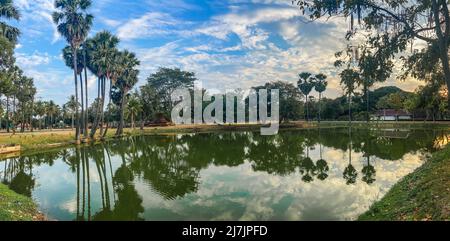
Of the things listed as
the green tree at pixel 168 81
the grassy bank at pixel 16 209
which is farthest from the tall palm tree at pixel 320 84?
the grassy bank at pixel 16 209

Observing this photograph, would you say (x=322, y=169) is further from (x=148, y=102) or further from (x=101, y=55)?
(x=148, y=102)

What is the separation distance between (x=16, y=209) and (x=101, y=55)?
41.3m

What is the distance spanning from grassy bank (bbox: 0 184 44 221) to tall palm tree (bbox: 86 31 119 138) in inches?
1471

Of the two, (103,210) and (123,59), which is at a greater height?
(123,59)

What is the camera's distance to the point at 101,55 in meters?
48.8

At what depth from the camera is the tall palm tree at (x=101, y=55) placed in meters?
48.3

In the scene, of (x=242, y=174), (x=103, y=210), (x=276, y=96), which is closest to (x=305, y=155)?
(x=242, y=174)

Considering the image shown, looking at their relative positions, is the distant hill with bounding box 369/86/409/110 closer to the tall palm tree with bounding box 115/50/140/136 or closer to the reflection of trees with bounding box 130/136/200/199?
the tall palm tree with bounding box 115/50/140/136

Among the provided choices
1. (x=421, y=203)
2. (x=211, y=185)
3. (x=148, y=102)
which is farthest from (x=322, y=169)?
(x=148, y=102)

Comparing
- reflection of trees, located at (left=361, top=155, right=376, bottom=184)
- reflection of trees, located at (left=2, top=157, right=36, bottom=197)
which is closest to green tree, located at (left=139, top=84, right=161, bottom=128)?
reflection of trees, located at (left=2, top=157, right=36, bottom=197)

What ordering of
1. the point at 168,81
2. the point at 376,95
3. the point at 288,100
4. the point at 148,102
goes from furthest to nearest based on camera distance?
the point at 376,95, the point at 168,81, the point at 288,100, the point at 148,102
